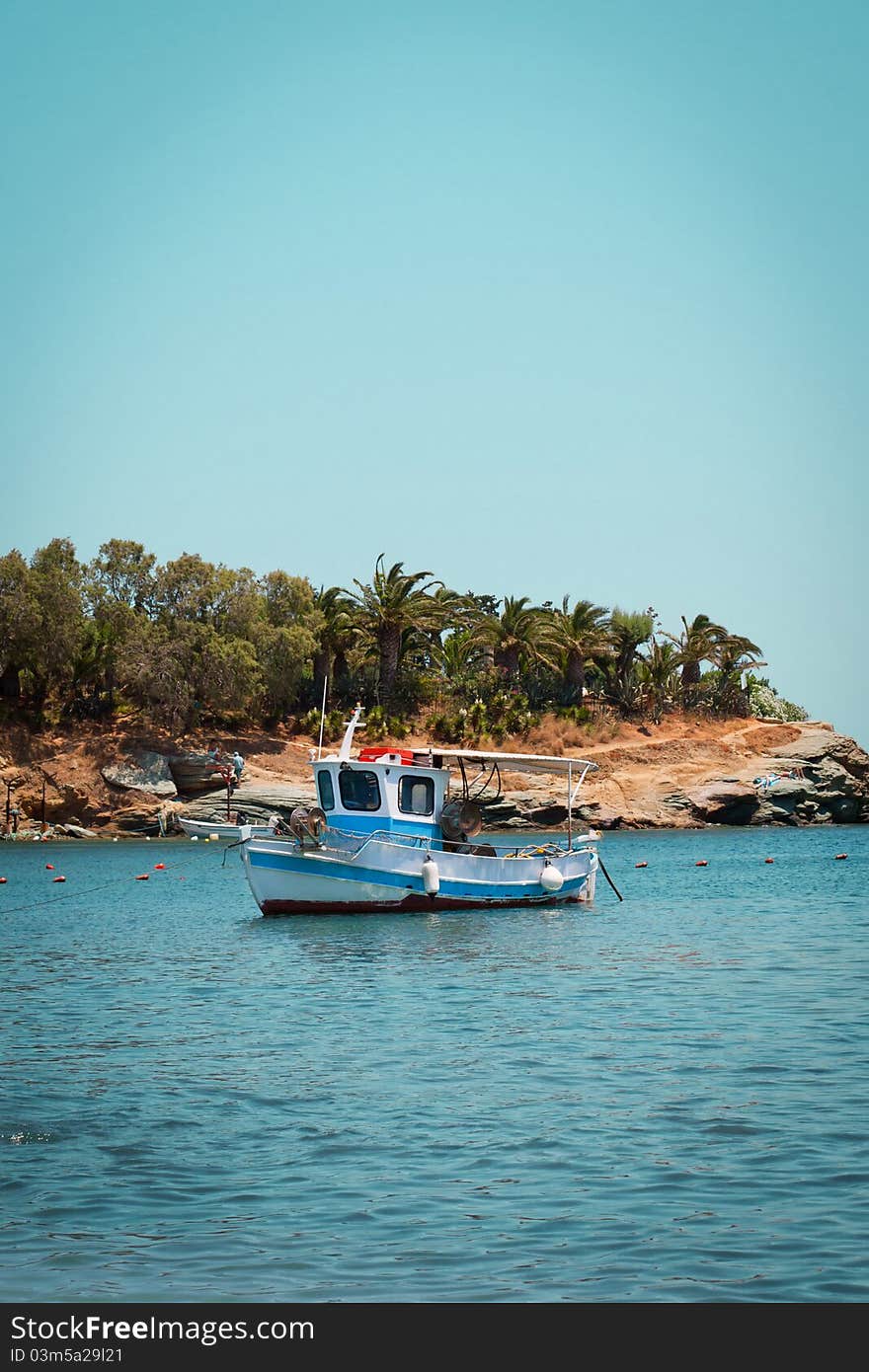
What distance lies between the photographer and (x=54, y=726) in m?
73.8

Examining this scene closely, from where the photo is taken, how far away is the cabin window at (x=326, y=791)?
33438mm

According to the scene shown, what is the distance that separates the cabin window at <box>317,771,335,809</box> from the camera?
33.4m

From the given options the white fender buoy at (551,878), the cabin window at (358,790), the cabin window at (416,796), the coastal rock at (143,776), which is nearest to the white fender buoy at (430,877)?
the cabin window at (416,796)

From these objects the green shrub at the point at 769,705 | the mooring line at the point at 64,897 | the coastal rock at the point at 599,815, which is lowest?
the mooring line at the point at 64,897

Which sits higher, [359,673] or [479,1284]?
[359,673]

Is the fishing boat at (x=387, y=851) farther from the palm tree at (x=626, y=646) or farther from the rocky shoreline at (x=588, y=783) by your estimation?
the palm tree at (x=626, y=646)

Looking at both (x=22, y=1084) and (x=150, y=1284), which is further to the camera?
(x=22, y=1084)

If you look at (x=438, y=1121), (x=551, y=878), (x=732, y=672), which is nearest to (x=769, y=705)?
(x=732, y=672)

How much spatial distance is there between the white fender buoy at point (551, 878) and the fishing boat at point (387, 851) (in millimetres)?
24

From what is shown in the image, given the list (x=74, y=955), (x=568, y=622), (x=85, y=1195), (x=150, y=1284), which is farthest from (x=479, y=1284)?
(x=568, y=622)

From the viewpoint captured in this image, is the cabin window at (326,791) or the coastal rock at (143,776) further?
the coastal rock at (143,776)

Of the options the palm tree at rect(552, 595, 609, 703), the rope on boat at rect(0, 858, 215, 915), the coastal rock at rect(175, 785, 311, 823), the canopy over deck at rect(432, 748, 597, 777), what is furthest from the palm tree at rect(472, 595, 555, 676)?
the canopy over deck at rect(432, 748, 597, 777)
